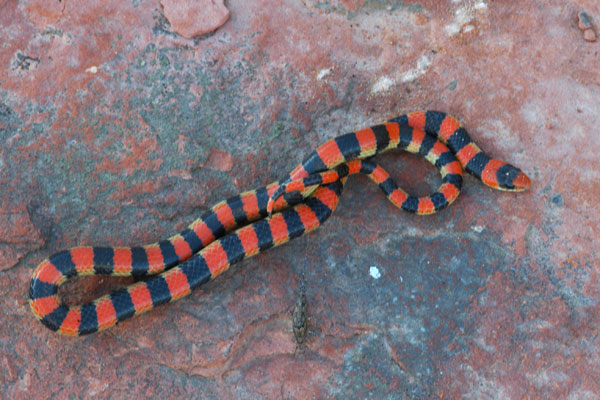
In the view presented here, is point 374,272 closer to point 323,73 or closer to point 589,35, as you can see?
point 323,73

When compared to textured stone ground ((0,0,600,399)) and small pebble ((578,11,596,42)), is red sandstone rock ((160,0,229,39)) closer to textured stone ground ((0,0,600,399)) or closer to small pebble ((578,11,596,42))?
textured stone ground ((0,0,600,399))

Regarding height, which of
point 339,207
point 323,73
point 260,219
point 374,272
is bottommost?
point 374,272

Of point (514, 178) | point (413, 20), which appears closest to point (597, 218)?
point (514, 178)

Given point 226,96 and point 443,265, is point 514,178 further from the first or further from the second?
point 226,96

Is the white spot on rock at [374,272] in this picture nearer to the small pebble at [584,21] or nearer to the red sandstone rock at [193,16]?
the red sandstone rock at [193,16]

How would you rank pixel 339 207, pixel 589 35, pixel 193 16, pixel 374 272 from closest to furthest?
pixel 374 272
pixel 339 207
pixel 193 16
pixel 589 35

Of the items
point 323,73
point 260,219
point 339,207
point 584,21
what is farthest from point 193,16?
point 584,21
